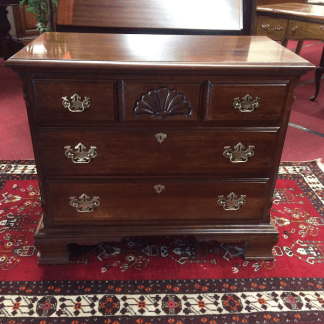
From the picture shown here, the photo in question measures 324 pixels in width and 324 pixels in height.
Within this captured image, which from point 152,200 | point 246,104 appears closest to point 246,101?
point 246,104

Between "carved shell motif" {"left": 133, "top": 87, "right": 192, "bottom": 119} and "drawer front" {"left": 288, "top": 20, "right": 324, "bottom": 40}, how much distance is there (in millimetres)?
2201

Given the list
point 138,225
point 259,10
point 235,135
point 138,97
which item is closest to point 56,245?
point 138,225

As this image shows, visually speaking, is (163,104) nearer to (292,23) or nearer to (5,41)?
(292,23)

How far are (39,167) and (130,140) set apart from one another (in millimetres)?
393

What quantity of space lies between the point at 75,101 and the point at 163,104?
1.09 ft

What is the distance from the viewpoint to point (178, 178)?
1.46 metres

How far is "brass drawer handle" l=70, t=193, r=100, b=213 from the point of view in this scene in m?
1.46

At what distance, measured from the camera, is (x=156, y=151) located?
1.39 metres

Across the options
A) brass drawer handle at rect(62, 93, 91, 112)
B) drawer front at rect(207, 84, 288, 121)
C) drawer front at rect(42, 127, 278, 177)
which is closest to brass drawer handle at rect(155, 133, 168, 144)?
drawer front at rect(42, 127, 278, 177)

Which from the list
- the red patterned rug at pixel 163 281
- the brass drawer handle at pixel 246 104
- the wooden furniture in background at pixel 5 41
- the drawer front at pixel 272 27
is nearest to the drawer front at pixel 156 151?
the brass drawer handle at pixel 246 104

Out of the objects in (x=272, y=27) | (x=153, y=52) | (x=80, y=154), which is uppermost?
(x=153, y=52)

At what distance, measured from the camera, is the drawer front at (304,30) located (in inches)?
114

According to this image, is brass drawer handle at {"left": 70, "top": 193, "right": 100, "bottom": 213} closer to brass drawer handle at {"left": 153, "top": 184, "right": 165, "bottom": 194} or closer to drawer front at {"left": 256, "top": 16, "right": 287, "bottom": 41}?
brass drawer handle at {"left": 153, "top": 184, "right": 165, "bottom": 194}

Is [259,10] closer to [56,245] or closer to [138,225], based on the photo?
[138,225]
